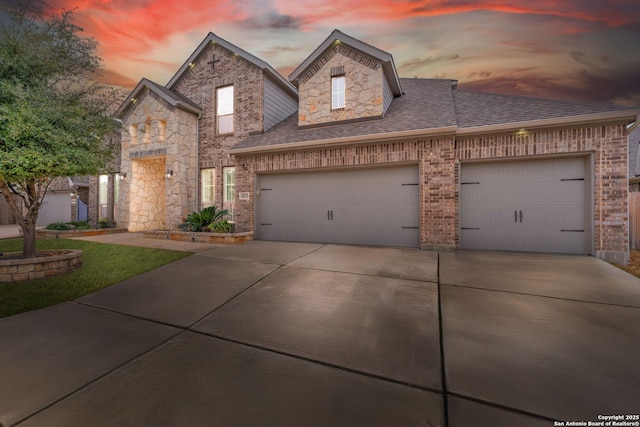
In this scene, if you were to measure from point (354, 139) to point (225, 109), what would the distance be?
6737mm

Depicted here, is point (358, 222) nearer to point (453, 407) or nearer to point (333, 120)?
point (333, 120)

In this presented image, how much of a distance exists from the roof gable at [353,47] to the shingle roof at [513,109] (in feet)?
8.36

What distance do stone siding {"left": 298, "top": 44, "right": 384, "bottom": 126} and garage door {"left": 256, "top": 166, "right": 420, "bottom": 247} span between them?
2.32 meters

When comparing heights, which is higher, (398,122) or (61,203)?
(398,122)

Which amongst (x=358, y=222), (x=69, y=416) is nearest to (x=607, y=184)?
(x=358, y=222)

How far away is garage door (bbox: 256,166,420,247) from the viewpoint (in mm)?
7316

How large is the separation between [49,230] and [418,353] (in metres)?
14.5

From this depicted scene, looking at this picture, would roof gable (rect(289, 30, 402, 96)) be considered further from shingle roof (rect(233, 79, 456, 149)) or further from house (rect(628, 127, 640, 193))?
house (rect(628, 127, 640, 193))

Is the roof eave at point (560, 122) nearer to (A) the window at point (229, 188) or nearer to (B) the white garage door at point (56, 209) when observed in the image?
(A) the window at point (229, 188)

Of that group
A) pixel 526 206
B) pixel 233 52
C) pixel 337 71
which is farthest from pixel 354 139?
pixel 233 52

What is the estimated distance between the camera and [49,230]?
1005 centimetres

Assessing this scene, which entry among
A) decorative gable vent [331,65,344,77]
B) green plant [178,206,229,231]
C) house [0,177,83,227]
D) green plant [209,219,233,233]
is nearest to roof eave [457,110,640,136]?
decorative gable vent [331,65,344,77]

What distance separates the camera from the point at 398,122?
762cm

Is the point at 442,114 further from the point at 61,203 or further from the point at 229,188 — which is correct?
the point at 61,203
